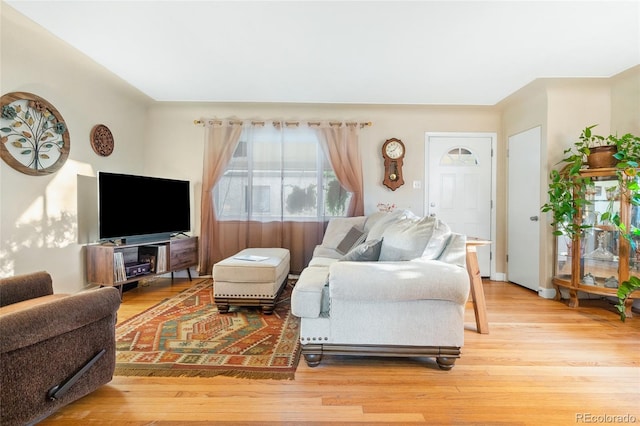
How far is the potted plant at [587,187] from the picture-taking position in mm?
2643

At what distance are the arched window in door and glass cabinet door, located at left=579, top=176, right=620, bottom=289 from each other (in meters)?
1.39

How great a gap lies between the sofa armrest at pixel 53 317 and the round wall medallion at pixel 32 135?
181 cm

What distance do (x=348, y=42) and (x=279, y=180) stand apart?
2.02 meters

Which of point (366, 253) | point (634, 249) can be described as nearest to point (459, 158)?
point (634, 249)

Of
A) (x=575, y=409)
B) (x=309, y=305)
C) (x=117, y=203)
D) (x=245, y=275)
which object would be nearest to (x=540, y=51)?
(x=575, y=409)

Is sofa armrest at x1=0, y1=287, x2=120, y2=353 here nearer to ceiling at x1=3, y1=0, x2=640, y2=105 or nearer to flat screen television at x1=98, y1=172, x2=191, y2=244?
flat screen television at x1=98, y1=172, x2=191, y2=244

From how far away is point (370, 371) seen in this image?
1.80 m

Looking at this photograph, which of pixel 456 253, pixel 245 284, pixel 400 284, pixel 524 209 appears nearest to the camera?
pixel 400 284

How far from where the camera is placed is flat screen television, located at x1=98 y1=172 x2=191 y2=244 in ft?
9.82

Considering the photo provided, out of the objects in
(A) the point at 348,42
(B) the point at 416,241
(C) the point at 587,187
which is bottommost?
(B) the point at 416,241

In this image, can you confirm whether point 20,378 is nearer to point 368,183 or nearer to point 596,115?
point 368,183

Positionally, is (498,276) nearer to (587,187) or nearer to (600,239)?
(600,239)

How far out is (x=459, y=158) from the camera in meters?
4.11

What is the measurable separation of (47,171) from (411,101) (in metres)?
3.91
